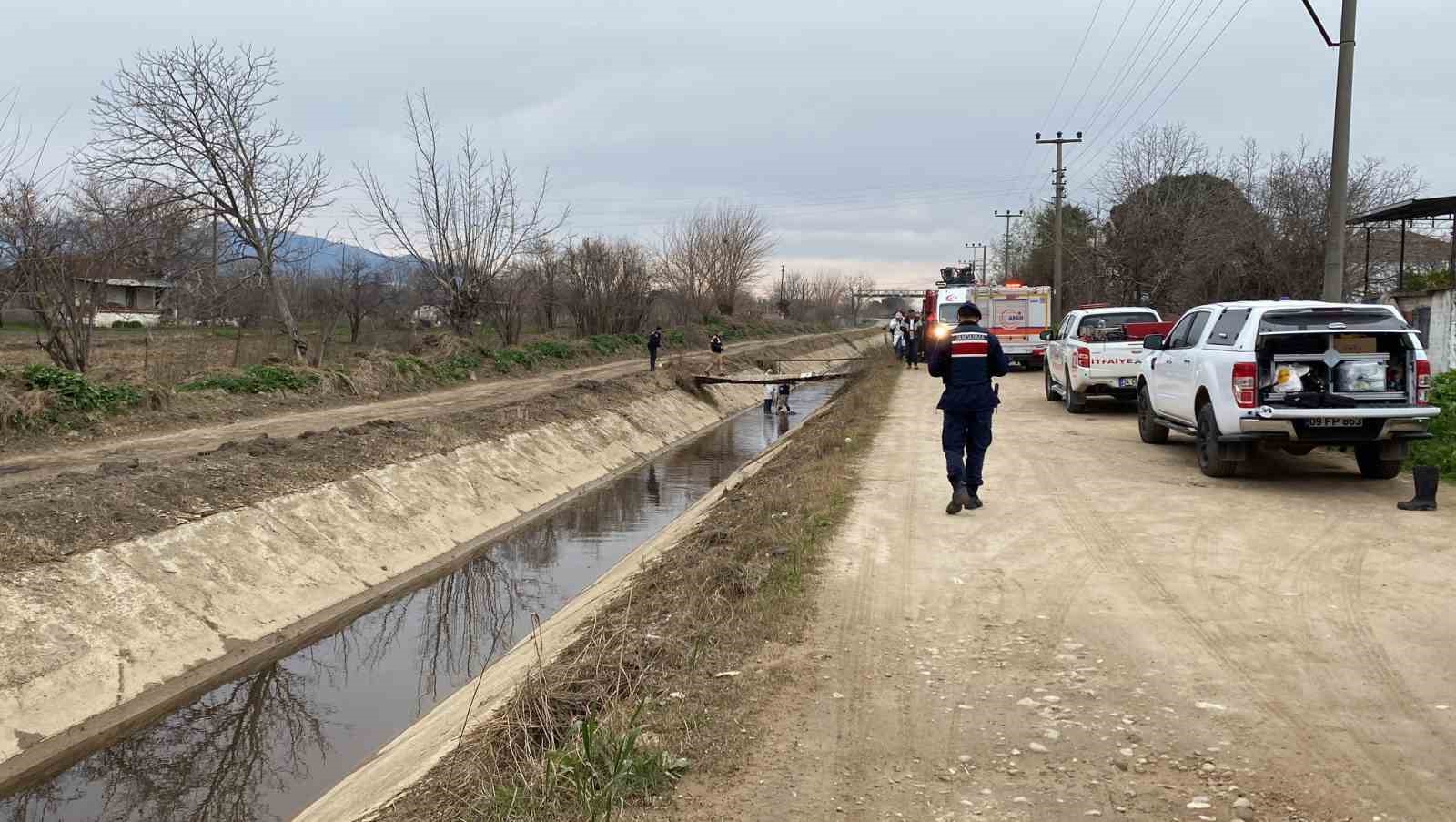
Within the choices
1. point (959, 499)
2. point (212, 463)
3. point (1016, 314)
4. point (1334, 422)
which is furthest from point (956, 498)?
point (1016, 314)

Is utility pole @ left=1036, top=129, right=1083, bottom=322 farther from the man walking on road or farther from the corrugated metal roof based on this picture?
the man walking on road

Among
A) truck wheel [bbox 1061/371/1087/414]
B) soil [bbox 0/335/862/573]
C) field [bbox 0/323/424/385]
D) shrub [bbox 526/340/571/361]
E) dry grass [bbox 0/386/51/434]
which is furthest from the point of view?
shrub [bbox 526/340/571/361]

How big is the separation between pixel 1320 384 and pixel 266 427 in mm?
16581

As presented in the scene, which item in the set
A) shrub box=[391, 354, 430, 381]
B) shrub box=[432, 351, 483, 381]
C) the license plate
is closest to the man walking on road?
the license plate

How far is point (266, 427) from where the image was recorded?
18.0 meters

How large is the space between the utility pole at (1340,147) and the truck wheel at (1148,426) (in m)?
2.61

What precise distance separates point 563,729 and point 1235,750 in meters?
3.19

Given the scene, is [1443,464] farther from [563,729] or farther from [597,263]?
[597,263]

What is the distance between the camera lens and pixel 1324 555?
7.52m

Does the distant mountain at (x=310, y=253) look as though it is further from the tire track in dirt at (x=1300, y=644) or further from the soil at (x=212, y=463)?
the tire track in dirt at (x=1300, y=644)

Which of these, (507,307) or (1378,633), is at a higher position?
(507,307)

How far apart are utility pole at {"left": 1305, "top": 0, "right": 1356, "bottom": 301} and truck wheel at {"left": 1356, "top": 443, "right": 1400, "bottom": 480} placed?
347cm

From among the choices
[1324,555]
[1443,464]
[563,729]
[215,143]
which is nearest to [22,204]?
[215,143]

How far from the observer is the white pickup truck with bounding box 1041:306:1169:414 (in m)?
16.7
